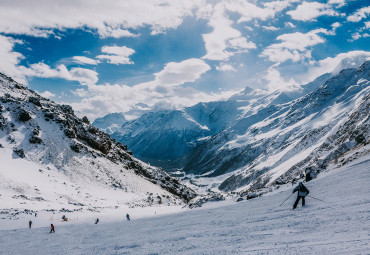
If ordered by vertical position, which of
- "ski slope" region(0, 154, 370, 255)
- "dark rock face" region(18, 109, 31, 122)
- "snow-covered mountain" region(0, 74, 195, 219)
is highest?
"dark rock face" region(18, 109, 31, 122)

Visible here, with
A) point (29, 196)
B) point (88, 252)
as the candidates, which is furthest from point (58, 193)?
point (88, 252)

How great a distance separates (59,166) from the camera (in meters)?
68.8

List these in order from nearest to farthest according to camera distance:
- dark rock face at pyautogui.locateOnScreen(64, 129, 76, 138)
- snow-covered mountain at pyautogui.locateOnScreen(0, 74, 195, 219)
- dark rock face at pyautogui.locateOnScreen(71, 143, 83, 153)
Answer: snow-covered mountain at pyautogui.locateOnScreen(0, 74, 195, 219), dark rock face at pyautogui.locateOnScreen(71, 143, 83, 153), dark rock face at pyautogui.locateOnScreen(64, 129, 76, 138)

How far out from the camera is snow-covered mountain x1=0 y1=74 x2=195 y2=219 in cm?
5262

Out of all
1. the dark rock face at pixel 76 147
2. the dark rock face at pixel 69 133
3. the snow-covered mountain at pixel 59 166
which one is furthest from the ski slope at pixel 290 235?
the dark rock face at pixel 69 133

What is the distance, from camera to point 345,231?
9.83 meters

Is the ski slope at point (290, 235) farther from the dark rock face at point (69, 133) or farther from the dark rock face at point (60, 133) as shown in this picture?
the dark rock face at point (69, 133)

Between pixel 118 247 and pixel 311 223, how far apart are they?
11.1m

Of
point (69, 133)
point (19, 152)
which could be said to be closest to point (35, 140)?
point (19, 152)

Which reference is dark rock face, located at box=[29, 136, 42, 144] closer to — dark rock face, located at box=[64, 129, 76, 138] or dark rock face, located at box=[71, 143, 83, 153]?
dark rock face, located at box=[71, 143, 83, 153]

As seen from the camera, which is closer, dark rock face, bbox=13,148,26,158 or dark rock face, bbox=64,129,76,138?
dark rock face, bbox=13,148,26,158

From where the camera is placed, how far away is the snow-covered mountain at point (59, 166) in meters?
52.6

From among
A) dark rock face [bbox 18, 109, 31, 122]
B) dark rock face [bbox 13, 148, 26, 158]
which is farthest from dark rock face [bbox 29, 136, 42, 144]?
dark rock face [bbox 18, 109, 31, 122]

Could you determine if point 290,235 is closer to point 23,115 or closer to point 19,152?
point 19,152
